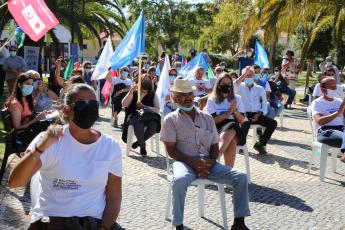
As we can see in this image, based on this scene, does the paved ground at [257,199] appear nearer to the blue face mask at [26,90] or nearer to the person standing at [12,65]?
the blue face mask at [26,90]

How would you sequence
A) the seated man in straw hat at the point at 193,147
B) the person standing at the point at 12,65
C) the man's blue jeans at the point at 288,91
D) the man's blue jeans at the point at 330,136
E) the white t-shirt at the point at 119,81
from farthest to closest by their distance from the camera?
1. the man's blue jeans at the point at 288,91
2. the person standing at the point at 12,65
3. the white t-shirt at the point at 119,81
4. the man's blue jeans at the point at 330,136
5. the seated man in straw hat at the point at 193,147

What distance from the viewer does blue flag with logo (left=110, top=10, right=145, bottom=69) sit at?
10523mm

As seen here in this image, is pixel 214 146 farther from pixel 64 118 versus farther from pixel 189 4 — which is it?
pixel 189 4

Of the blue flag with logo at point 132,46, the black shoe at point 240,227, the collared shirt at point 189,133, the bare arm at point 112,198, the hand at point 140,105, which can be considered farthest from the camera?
the blue flag with logo at point 132,46

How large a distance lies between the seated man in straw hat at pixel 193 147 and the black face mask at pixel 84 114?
2.34 m

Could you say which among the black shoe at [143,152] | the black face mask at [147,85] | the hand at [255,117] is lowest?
the black shoe at [143,152]

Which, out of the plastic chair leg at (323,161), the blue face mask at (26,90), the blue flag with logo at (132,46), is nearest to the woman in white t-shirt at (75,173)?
the blue face mask at (26,90)

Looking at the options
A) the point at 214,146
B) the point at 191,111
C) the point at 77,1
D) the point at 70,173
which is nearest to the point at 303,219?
the point at 214,146

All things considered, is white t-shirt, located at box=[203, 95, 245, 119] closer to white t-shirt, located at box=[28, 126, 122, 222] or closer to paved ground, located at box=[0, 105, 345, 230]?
paved ground, located at box=[0, 105, 345, 230]

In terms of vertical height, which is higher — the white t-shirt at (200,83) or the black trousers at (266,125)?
the white t-shirt at (200,83)

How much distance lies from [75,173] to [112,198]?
0.32 meters

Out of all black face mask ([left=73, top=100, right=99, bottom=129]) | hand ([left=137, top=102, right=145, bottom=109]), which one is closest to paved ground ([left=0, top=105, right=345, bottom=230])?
hand ([left=137, top=102, right=145, bottom=109])

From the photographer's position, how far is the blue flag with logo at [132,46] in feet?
34.5

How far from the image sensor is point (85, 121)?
131 inches
